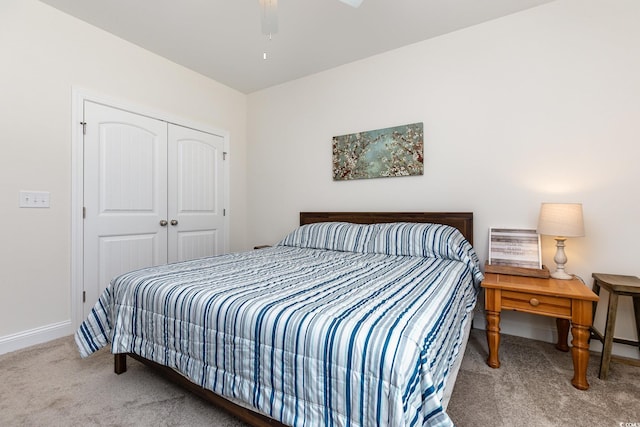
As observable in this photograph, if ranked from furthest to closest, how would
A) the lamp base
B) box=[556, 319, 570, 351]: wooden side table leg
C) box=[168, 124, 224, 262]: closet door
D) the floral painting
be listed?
box=[168, 124, 224, 262]: closet door
the floral painting
box=[556, 319, 570, 351]: wooden side table leg
the lamp base

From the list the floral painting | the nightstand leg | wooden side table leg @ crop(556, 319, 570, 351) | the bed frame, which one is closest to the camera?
the bed frame

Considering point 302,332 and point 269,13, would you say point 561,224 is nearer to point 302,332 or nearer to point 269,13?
point 302,332

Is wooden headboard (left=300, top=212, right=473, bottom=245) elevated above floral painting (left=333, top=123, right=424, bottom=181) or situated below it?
below

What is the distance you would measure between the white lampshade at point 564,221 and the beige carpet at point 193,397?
854mm

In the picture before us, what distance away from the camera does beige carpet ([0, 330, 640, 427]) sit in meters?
1.38

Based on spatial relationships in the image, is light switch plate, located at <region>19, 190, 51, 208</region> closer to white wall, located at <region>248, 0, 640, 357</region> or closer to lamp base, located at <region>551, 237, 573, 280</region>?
white wall, located at <region>248, 0, 640, 357</region>

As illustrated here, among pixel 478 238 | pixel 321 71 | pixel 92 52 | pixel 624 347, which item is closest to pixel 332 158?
pixel 321 71

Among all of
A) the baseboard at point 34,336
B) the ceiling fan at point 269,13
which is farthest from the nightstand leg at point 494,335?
the baseboard at point 34,336

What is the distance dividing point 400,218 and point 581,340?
1.48 metres

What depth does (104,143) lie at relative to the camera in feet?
8.40

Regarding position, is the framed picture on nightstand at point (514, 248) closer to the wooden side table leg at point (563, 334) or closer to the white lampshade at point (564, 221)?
the white lampshade at point (564, 221)

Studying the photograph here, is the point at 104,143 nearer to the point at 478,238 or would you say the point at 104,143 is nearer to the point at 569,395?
the point at 478,238

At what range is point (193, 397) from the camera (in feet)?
5.05

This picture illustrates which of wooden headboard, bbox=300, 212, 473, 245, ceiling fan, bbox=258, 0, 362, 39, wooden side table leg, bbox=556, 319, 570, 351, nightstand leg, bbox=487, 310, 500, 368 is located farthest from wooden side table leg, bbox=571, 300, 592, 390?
ceiling fan, bbox=258, 0, 362, 39
